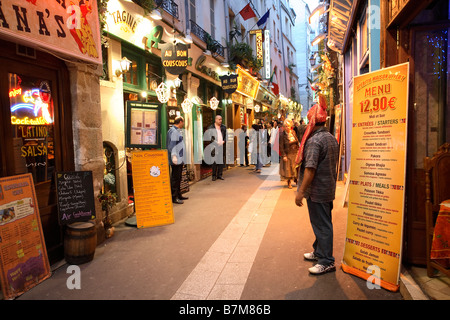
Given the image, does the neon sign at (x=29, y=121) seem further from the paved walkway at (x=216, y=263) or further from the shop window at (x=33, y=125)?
the paved walkway at (x=216, y=263)

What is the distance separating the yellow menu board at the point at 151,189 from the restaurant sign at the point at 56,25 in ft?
6.27

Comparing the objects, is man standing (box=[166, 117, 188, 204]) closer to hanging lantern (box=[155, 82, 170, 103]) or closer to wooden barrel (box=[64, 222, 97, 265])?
hanging lantern (box=[155, 82, 170, 103])

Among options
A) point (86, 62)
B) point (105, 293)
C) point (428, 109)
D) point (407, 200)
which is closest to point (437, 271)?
point (407, 200)

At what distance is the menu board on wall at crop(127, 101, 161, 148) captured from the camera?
18.7 feet

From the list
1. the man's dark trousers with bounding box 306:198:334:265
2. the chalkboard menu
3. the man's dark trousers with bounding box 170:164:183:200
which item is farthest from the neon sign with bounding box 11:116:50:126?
the chalkboard menu

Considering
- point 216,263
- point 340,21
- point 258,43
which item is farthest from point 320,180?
point 258,43

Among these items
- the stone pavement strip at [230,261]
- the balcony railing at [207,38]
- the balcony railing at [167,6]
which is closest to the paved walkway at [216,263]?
the stone pavement strip at [230,261]

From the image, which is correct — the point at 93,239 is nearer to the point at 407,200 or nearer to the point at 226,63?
the point at 407,200

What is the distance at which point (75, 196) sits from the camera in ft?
14.4

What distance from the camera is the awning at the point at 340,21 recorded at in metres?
6.83

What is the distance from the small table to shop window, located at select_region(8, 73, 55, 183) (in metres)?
4.64

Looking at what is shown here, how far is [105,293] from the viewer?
11.3ft

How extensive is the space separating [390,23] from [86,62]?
13.3ft

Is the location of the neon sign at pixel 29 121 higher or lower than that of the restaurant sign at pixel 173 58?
lower
